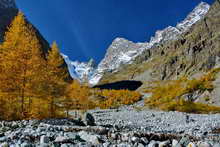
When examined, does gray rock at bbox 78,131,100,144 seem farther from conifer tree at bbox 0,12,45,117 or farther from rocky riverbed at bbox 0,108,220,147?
conifer tree at bbox 0,12,45,117

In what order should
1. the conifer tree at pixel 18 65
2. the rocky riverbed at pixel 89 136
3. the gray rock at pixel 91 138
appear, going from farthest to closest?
the conifer tree at pixel 18 65
the gray rock at pixel 91 138
the rocky riverbed at pixel 89 136

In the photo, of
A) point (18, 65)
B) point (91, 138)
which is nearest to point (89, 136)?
point (91, 138)

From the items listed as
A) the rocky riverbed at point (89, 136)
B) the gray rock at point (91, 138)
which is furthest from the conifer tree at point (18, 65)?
the gray rock at point (91, 138)

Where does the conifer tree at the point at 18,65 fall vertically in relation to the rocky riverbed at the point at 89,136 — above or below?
above

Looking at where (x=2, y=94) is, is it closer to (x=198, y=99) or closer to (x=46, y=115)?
(x=46, y=115)

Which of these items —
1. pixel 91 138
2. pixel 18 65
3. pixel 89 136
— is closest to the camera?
pixel 91 138

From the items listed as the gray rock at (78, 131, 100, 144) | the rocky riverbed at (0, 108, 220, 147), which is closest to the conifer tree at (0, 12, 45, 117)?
the rocky riverbed at (0, 108, 220, 147)

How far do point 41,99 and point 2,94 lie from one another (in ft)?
16.3

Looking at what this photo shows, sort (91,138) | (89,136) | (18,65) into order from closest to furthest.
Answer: (91,138) < (89,136) < (18,65)

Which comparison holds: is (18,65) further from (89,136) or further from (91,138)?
(91,138)

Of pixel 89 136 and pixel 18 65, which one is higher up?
pixel 18 65

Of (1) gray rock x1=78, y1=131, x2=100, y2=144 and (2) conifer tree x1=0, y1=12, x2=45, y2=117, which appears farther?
(2) conifer tree x1=0, y1=12, x2=45, y2=117

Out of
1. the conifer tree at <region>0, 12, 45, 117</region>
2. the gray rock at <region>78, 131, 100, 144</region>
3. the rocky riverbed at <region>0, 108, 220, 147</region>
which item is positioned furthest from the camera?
the conifer tree at <region>0, 12, 45, 117</region>

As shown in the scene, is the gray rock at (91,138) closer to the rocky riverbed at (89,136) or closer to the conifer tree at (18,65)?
the rocky riverbed at (89,136)
